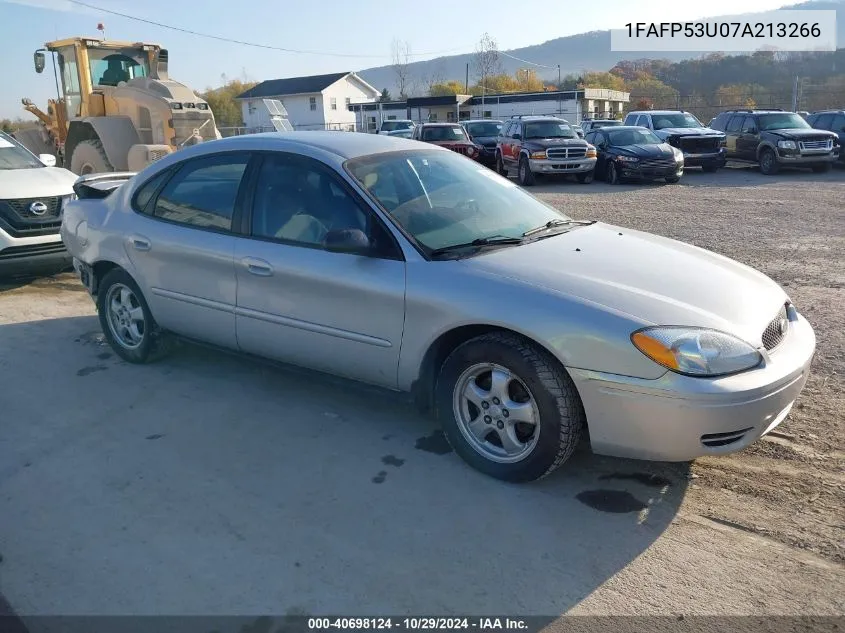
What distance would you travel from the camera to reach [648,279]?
3523 mm

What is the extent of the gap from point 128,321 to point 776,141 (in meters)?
19.0

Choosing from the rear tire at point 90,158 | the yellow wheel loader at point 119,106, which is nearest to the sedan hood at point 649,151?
the yellow wheel loader at point 119,106

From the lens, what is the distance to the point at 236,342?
4.50 metres

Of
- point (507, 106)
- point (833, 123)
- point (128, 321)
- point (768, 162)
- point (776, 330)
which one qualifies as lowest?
point (128, 321)

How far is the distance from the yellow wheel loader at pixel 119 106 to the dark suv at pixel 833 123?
1786 cm

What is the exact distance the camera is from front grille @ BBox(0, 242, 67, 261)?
298 inches

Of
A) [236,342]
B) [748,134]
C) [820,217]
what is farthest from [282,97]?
[236,342]

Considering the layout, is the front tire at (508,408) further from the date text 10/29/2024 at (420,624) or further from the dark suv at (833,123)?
the dark suv at (833,123)

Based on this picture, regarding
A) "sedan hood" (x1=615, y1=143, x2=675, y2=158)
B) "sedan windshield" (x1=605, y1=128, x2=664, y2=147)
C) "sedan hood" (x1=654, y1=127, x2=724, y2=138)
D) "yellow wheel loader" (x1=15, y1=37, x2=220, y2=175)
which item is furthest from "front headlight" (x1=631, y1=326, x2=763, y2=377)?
"sedan hood" (x1=654, y1=127, x2=724, y2=138)

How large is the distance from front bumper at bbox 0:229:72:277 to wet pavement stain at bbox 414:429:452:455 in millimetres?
5564

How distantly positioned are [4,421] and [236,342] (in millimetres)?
1516

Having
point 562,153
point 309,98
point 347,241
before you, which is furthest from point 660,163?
point 309,98

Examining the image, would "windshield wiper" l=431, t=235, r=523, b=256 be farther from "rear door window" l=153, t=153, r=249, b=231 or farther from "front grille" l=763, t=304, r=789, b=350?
"rear door window" l=153, t=153, r=249, b=231

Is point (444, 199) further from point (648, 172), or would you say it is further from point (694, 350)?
point (648, 172)
